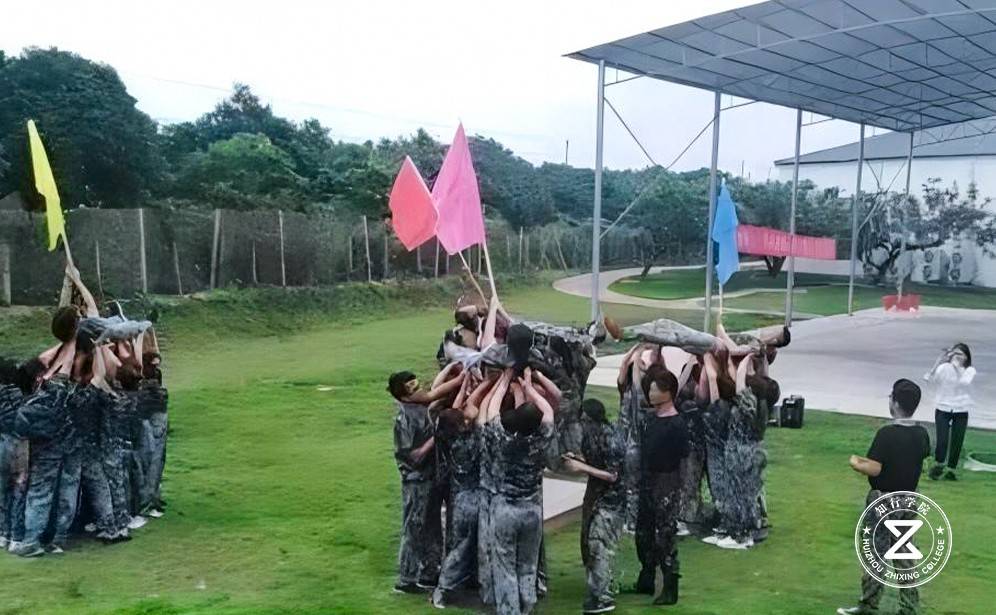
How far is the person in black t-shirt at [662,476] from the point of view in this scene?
483 cm

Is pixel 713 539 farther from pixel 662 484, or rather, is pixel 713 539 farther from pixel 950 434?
pixel 950 434

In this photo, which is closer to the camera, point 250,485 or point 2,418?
point 2,418

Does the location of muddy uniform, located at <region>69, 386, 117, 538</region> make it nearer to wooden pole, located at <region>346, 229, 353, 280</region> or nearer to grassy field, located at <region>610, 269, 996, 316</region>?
wooden pole, located at <region>346, 229, 353, 280</region>

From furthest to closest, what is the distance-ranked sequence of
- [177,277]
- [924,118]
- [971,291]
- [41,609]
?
[971,291]
[924,118]
[177,277]
[41,609]

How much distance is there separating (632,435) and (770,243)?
1133 cm

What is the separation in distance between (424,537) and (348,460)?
3.29 metres

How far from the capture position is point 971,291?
31406 mm

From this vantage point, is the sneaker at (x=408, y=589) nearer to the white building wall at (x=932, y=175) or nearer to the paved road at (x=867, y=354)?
the paved road at (x=867, y=354)

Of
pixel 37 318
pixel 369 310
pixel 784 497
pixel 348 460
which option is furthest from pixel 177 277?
pixel 784 497

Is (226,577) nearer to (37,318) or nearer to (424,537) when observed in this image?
(424,537)

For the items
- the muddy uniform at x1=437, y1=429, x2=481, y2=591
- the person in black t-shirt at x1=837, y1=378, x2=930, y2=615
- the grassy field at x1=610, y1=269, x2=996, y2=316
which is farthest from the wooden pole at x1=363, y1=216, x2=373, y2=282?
the person in black t-shirt at x1=837, y1=378, x2=930, y2=615

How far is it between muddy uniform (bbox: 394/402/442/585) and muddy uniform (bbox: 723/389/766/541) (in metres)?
2.00

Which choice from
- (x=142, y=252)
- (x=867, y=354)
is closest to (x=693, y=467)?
(x=867, y=354)

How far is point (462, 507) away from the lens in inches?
192
